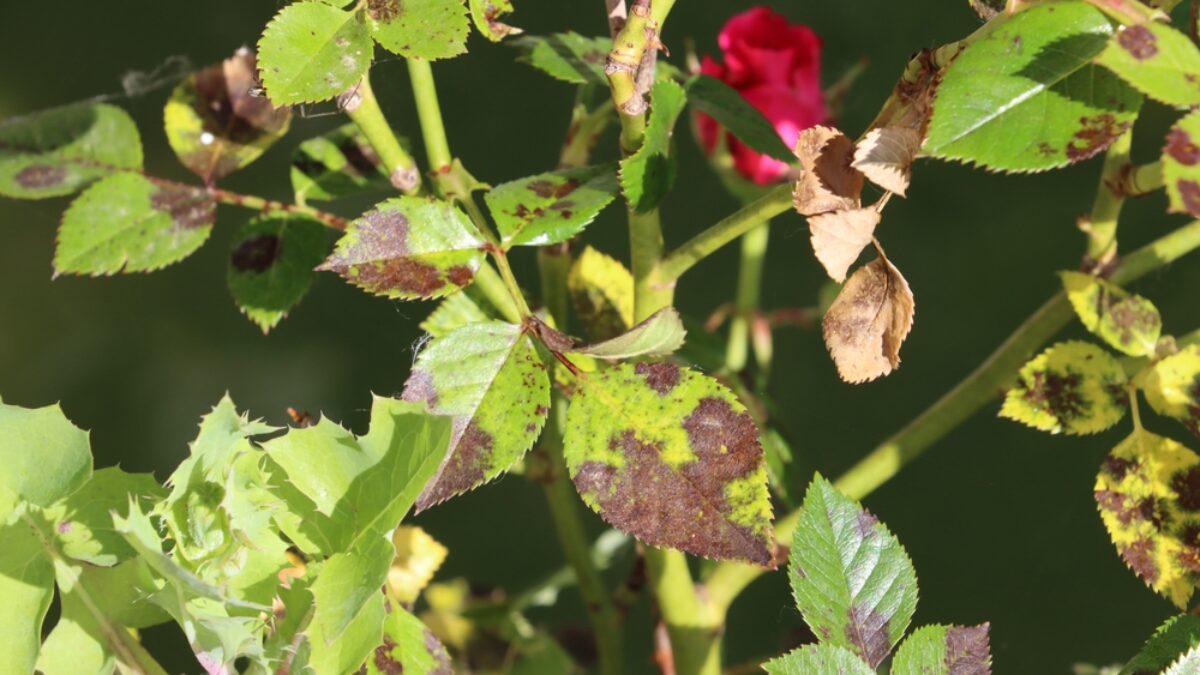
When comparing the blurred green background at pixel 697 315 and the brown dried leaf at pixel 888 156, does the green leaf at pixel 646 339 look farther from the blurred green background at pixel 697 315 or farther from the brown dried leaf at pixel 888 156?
the blurred green background at pixel 697 315

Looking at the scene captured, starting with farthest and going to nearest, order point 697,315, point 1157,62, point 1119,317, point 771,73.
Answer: point 697,315 < point 771,73 < point 1119,317 < point 1157,62

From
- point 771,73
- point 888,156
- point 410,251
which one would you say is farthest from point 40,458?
point 771,73

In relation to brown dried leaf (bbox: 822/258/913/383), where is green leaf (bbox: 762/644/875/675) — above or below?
below

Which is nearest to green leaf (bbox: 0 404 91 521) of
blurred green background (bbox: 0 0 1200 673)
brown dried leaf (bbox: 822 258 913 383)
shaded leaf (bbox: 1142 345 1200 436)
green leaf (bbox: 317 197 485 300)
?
green leaf (bbox: 317 197 485 300)

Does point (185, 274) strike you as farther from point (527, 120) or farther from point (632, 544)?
point (632, 544)

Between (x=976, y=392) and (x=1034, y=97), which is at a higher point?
(x=1034, y=97)

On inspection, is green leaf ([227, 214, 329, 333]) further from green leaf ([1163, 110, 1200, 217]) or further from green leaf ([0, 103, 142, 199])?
green leaf ([1163, 110, 1200, 217])

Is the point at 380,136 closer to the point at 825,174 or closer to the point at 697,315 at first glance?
the point at 825,174
